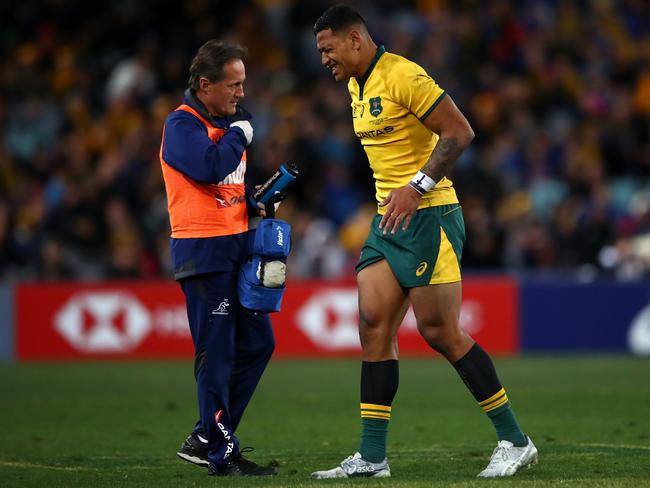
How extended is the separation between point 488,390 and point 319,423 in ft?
10.4

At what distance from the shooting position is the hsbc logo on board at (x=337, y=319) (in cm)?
1580

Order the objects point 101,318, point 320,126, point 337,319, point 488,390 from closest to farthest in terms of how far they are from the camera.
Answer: point 488,390 < point 337,319 < point 101,318 < point 320,126

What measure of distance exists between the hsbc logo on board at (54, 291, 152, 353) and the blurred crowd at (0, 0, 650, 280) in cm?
44

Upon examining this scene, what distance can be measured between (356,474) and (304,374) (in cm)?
741

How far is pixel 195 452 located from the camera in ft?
23.3

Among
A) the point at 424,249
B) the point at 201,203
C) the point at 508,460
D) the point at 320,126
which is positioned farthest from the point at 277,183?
the point at 320,126

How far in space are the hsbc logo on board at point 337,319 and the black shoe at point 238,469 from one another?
872 centimetres

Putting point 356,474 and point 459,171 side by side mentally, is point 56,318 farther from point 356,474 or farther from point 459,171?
point 356,474

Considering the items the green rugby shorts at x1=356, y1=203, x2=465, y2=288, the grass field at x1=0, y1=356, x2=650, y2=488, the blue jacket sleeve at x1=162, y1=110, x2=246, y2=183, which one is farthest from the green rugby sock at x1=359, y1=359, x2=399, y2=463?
the blue jacket sleeve at x1=162, y1=110, x2=246, y2=183

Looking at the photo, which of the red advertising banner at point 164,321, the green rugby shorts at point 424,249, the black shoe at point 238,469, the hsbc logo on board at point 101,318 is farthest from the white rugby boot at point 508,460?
the hsbc logo on board at point 101,318

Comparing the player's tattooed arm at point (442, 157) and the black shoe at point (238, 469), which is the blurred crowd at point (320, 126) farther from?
the player's tattooed arm at point (442, 157)

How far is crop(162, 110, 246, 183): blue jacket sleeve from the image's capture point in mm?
6754

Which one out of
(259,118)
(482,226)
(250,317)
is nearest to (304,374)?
(482,226)

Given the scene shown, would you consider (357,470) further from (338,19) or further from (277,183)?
(338,19)
